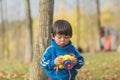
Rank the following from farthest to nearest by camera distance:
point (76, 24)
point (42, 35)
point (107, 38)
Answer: point (76, 24) < point (107, 38) < point (42, 35)

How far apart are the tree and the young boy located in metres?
2.77

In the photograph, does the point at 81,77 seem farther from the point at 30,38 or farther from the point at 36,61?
the point at 30,38

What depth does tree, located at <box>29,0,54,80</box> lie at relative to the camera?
8.30 m

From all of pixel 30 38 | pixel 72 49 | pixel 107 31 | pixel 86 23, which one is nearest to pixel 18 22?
pixel 86 23

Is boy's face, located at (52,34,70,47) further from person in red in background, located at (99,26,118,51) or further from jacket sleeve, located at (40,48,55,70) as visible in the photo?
person in red in background, located at (99,26,118,51)

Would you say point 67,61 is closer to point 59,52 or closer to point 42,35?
point 59,52

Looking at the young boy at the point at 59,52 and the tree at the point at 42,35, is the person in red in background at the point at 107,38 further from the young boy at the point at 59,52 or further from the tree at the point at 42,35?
the young boy at the point at 59,52

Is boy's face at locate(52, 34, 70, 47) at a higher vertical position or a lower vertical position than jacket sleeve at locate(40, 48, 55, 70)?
higher

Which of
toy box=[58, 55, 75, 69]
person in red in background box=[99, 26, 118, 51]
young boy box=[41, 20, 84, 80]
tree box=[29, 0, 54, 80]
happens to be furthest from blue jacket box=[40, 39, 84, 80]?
person in red in background box=[99, 26, 118, 51]

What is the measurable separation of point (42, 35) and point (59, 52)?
2.97 m

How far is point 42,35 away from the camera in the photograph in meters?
8.37

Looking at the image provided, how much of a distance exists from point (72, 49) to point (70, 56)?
231 mm

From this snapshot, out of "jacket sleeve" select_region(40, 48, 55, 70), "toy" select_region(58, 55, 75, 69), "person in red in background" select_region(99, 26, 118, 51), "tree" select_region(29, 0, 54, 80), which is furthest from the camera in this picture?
"person in red in background" select_region(99, 26, 118, 51)

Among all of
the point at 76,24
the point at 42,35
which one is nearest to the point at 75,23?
the point at 76,24
